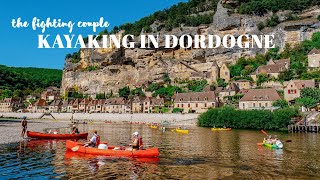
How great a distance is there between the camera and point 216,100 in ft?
241

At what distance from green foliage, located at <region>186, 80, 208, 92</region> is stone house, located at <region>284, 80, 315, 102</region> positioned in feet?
83.4

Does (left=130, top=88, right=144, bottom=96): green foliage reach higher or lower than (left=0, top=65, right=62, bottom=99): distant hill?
lower

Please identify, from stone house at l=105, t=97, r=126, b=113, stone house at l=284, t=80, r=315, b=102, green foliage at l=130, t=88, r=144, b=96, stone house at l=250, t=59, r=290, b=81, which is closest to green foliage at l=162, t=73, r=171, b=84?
green foliage at l=130, t=88, r=144, b=96

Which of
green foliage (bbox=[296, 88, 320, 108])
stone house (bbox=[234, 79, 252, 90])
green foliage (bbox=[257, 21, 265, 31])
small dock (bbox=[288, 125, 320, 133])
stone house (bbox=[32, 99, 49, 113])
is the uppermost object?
green foliage (bbox=[257, 21, 265, 31])

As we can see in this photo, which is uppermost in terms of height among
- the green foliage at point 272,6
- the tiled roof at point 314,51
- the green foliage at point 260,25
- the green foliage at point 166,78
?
the green foliage at point 272,6

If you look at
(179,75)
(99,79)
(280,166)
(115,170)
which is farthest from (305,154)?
(99,79)

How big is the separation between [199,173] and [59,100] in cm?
11057

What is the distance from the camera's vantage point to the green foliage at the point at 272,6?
87.8 metres

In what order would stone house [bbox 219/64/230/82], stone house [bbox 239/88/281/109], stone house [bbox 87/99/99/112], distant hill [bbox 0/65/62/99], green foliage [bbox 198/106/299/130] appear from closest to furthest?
1. green foliage [bbox 198/106/299/130]
2. stone house [bbox 239/88/281/109]
3. stone house [bbox 219/64/230/82]
4. stone house [bbox 87/99/99/112]
5. distant hill [bbox 0/65/62/99]

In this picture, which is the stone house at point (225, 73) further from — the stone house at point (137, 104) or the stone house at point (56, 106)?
the stone house at point (56, 106)

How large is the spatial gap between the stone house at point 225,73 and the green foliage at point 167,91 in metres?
12.2

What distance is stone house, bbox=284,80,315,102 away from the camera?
6144 cm

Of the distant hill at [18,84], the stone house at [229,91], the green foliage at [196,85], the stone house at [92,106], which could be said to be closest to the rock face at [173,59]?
the green foliage at [196,85]

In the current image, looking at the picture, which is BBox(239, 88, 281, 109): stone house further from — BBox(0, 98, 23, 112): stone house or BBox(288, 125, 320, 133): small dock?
BBox(0, 98, 23, 112): stone house
